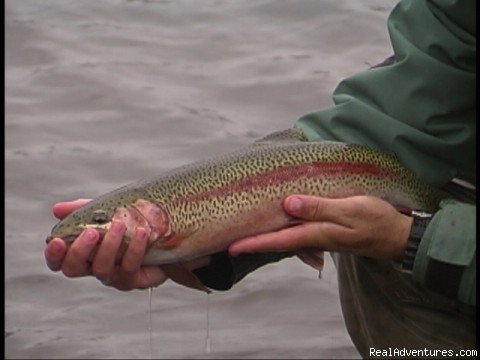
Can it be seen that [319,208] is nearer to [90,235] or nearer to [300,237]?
[300,237]

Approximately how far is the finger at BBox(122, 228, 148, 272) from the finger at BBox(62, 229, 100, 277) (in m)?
0.08

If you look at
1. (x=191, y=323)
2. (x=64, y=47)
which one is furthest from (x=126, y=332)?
(x=64, y=47)

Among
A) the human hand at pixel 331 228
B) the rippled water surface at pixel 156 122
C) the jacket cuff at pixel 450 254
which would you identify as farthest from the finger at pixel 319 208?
the rippled water surface at pixel 156 122

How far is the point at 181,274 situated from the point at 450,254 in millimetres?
691

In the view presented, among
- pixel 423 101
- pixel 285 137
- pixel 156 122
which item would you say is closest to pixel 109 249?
pixel 285 137

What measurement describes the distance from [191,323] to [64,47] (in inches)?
144

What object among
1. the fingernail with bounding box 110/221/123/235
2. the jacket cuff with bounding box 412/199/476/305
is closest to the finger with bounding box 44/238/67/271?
the fingernail with bounding box 110/221/123/235

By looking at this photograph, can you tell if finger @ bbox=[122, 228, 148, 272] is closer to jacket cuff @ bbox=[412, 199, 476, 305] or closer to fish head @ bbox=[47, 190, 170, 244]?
fish head @ bbox=[47, 190, 170, 244]

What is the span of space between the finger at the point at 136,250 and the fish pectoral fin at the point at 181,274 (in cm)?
19

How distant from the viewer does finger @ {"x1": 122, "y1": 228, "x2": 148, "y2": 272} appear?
3.24 metres

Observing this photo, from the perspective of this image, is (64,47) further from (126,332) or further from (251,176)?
(251,176)

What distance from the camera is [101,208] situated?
328cm

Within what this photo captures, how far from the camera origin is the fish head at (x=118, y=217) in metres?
3.26

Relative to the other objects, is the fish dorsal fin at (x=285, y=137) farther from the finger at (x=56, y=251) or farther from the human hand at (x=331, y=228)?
the finger at (x=56, y=251)
